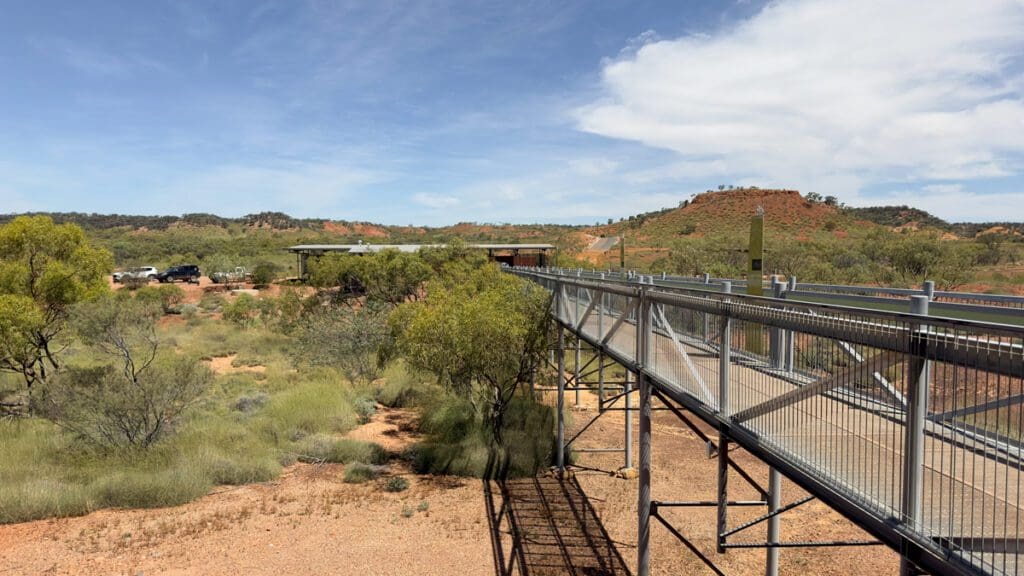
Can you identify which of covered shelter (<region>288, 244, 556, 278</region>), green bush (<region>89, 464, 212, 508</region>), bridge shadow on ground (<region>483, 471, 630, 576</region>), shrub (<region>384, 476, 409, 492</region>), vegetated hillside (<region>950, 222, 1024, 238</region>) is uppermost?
vegetated hillside (<region>950, 222, 1024, 238</region>)

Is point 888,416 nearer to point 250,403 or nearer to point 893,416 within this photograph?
point 893,416

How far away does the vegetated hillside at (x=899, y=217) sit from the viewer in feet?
315

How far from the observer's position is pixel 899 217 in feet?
331

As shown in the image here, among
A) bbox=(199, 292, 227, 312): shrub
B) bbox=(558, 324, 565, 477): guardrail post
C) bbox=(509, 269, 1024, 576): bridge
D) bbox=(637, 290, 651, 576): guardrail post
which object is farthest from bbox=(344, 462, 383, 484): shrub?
bbox=(199, 292, 227, 312): shrub

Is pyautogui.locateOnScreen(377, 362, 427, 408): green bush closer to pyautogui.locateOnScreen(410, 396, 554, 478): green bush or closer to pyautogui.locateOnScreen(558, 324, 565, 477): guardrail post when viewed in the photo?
pyautogui.locateOnScreen(410, 396, 554, 478): green bush

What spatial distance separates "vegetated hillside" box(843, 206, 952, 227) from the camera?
315 ft

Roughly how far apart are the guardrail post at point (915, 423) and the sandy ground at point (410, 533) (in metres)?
7.77

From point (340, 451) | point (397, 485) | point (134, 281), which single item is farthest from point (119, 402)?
point (134, 281)

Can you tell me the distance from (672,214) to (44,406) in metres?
109

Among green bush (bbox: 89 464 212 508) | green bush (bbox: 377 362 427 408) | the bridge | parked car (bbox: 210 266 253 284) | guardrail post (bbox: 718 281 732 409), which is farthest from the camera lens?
parked car (bbox: 210 266 253 284)

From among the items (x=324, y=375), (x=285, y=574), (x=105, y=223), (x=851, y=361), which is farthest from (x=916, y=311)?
(x=105, y=223)

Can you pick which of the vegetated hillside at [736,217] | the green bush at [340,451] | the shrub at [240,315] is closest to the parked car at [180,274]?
the shrub at [240,315]

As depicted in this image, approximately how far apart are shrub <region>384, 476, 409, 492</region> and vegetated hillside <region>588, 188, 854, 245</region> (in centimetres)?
7660

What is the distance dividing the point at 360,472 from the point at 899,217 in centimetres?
11265
